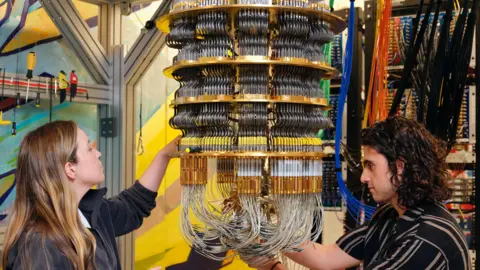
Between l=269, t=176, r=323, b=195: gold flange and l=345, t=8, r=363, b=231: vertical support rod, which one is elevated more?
l=345, t=8, r=363, b=231: vertical support rod

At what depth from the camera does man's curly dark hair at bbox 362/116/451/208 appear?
195cm

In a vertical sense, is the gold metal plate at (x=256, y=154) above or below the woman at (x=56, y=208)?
above

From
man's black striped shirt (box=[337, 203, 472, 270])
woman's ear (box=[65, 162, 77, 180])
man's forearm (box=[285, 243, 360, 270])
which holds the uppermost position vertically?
woman's ear (box=[65, 162, 77, 180])

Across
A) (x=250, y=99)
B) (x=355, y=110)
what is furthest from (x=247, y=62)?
(x=355, y=110)

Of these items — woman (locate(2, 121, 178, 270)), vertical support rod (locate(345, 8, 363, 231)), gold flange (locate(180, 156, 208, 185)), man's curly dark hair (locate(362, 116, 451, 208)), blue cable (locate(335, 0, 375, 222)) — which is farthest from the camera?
vertical support rod (locate(345, 8, 363, 231))

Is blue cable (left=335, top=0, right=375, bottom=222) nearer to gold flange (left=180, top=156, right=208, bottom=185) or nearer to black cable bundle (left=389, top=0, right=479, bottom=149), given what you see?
black cable bundle (left=389, top=0, right=479, bottom=149)

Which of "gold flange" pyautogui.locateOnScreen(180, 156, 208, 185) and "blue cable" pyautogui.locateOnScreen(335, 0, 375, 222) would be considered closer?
"gold flange" pyautogui.locateOnScreen(180, 156, 208, 185)

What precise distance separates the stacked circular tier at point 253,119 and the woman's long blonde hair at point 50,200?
0.34 m

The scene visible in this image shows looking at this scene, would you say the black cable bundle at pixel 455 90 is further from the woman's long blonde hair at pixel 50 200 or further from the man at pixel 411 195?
the woman's long blonde hair at pixel 50 200

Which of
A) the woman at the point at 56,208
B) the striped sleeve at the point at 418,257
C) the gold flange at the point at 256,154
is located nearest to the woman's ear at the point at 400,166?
the striped sleeve at the point at 418,257

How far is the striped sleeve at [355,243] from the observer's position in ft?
7.59

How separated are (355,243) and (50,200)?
1.19 metres

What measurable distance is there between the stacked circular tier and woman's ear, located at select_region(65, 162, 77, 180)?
332 millimetres

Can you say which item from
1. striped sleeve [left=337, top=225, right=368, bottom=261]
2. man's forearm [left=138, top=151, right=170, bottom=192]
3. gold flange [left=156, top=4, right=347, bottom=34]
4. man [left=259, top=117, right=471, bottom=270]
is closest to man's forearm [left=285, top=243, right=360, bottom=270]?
striped sleeve [left=337, top=225, right=368, bottom=261]
